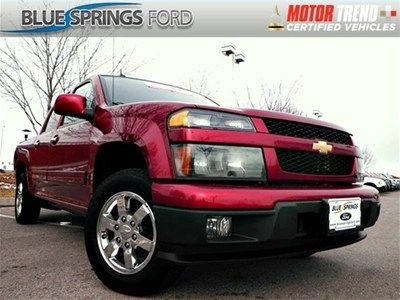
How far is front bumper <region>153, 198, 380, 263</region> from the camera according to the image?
2039mm

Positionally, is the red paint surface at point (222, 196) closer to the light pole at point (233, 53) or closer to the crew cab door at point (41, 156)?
the crew cab door at point (41, 156)

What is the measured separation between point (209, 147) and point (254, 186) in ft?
1.10

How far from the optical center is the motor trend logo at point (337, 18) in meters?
8.41

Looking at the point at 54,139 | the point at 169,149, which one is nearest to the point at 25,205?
the point at 54,139

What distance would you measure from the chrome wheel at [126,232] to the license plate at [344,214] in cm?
106

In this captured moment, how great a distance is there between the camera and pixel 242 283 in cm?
268

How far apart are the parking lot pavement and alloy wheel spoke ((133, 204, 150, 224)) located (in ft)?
1.54

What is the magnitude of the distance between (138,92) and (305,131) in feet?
5.02

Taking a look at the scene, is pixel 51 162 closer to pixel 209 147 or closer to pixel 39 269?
pixel 39 269

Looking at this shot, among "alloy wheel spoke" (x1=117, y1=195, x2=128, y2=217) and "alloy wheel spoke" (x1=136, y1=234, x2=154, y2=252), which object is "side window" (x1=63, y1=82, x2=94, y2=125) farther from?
"alloy wheel spoke" (x1=136, y1=234, x2=154, y2=252)

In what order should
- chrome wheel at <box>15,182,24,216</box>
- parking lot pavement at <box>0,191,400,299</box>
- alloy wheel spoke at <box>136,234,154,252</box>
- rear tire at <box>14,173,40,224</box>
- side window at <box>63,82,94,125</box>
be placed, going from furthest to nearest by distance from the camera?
chrome wheel at <box>15,182,24,216</box>, rear tire at <box>14,173,40,224</box>, side window at <box>63,82,94,125</box>, parking lot pavement at <box>0,191,400,299</box>, alloy wheel spoke at <box>136,234,154,252</box>

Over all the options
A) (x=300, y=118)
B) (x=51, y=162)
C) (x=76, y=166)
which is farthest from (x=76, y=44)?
(x=300, y=118)

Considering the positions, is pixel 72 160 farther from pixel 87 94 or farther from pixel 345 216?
pixel 345 216

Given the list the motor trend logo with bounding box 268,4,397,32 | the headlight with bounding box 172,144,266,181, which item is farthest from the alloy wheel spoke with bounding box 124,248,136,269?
the motor trend logo with bounding box 268,4,397,32
